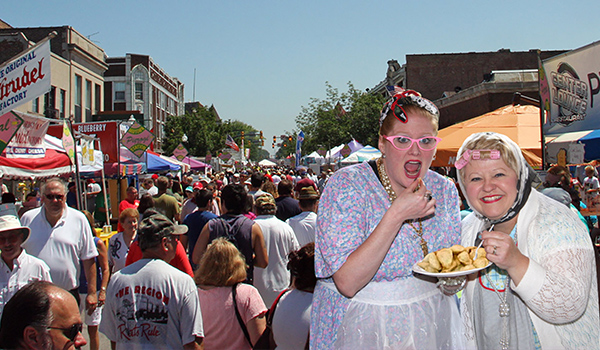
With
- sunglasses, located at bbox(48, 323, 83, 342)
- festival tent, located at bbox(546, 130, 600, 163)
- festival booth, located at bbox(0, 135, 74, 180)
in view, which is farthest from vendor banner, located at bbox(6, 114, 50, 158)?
festival tent, located at bbox(546, 130, 600, 163)

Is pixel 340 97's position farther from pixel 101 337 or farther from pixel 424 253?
pixel 424 253

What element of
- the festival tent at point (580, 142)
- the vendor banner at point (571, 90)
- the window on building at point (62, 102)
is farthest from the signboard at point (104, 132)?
the window on building at point (62, 102)

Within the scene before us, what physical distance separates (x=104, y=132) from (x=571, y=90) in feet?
34.4

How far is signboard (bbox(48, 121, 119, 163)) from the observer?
12156mm

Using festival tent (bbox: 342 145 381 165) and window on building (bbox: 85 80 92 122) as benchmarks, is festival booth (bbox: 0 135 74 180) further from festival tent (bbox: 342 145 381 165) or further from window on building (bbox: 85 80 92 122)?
window on building (bbox: 85 80 92 122)

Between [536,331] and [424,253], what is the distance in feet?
1.87

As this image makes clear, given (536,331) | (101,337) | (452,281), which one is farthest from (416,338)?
(101,337)

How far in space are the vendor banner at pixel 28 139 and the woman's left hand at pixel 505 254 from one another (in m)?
→ 8.21

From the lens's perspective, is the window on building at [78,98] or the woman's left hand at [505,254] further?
the window on building at [78,98]

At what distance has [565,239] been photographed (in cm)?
201

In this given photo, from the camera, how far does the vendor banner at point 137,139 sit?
50.0 ft

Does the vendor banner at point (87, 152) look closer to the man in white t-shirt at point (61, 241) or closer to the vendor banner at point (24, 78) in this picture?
the vendor banner at point (24, 78)

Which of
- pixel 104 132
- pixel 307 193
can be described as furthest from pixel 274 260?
pixel 104 132

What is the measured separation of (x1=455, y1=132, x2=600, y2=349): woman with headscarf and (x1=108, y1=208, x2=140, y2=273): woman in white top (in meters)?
4.83
